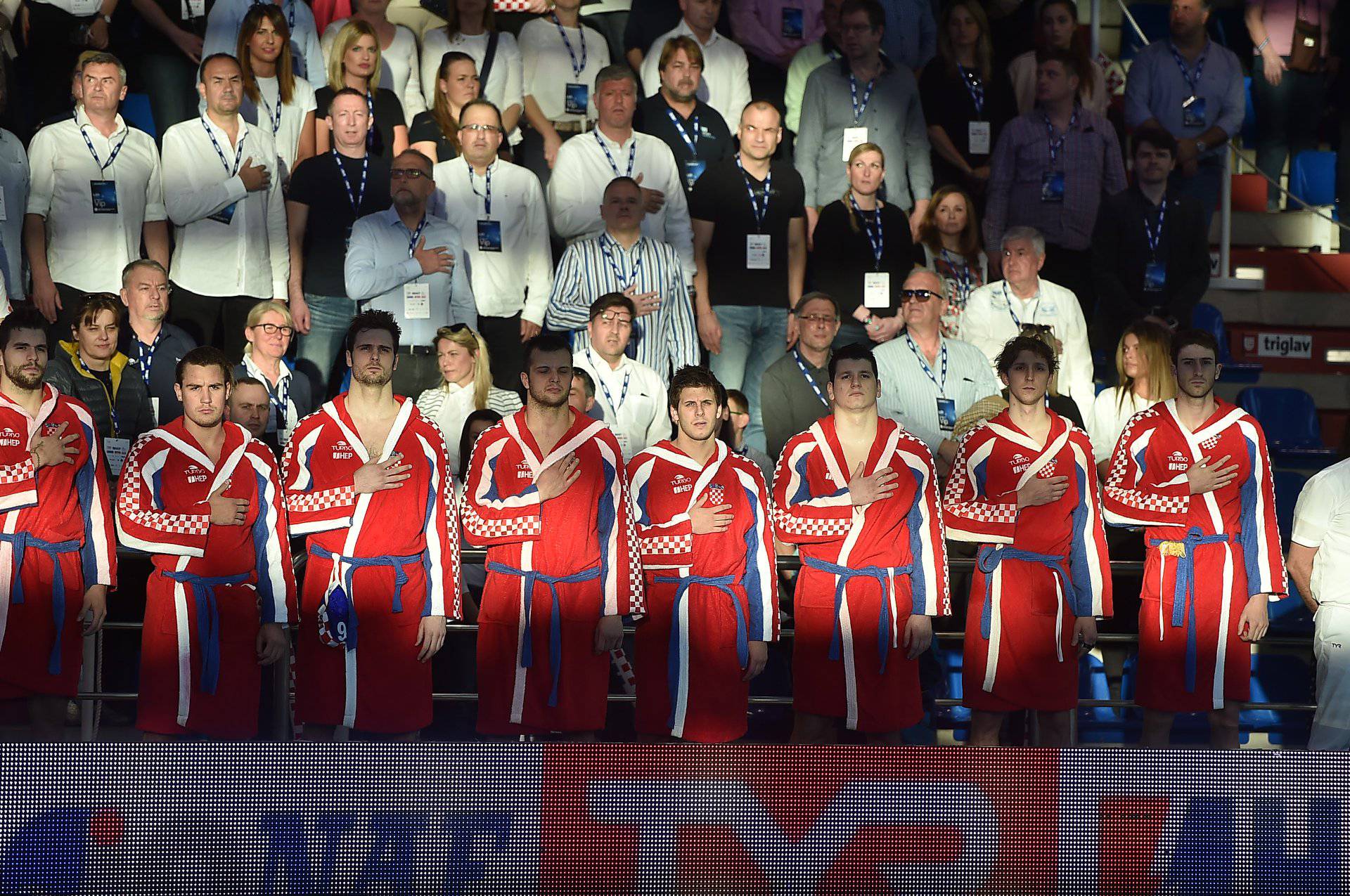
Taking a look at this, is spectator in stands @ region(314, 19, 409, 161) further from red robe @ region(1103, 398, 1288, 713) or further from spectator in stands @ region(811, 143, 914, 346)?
red robe @ region(1103, 398, 1288, 713)

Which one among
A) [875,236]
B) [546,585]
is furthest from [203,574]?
[875,236]

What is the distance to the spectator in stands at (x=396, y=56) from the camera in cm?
1037

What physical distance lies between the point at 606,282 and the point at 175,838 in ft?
17.1

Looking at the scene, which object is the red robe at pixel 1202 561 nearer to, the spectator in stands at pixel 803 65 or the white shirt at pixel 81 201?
the spectator in stands at pixel 803 65

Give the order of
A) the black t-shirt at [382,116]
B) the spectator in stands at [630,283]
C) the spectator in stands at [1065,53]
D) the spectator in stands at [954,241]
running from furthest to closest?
the spectator in stands at [1065,53] → the black t-shirt at [382,116] → the spectator in stands at [954,241] → the spectator in stands at [630,283]

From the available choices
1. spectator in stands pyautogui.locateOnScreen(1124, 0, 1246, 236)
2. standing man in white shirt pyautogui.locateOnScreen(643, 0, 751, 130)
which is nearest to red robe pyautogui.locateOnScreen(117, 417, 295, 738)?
standing man in white shirt pyautogui.locateOnScreen(643, 0, 751, 130)

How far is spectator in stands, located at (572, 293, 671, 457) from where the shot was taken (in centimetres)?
852

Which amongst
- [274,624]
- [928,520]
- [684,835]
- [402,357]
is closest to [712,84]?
[402,357]

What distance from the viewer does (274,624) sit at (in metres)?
6.88

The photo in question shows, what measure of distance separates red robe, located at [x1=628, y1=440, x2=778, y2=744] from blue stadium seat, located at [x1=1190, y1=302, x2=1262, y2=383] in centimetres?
459

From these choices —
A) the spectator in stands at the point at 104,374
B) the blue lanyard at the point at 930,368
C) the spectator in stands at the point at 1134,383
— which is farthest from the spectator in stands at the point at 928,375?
the spectator in stands at the point at 104,374

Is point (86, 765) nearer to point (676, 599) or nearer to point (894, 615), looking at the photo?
point (676, 599)

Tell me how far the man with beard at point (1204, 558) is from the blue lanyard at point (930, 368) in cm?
161

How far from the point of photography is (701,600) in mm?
7074
